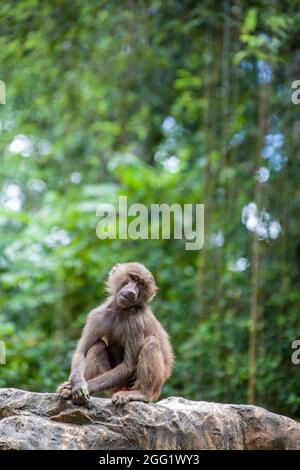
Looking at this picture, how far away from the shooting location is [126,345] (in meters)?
5.55

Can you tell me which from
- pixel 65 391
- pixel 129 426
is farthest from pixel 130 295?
pixel 129 426

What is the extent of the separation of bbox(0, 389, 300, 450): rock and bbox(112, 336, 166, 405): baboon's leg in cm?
19

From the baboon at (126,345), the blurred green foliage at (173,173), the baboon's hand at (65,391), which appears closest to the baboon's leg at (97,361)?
the baboon at (126,345)

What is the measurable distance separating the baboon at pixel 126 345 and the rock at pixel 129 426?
0.30m

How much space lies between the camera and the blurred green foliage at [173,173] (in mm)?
9508

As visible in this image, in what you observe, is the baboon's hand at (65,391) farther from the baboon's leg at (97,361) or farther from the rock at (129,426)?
the baboon's leg at (97,361)

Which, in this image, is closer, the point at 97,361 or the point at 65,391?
the point at 65,391

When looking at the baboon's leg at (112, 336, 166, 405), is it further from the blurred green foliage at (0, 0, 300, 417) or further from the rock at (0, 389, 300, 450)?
the blurred green foliage at (0, 0, 300, 417)

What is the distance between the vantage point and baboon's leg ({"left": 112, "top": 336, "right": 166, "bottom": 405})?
5.38 m

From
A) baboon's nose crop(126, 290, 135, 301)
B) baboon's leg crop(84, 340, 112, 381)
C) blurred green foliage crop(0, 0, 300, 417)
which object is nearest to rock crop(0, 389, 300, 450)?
baboon's leg crop(84, 340, 112, 381)

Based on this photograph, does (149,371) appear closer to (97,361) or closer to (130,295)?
(97,361)

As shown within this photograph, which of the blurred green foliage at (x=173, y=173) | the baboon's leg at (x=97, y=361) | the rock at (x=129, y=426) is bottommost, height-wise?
the rock at (x=129, y=426)

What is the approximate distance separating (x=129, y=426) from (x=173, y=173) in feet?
25.2
